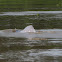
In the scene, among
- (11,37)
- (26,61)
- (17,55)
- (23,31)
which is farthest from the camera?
(23,31)

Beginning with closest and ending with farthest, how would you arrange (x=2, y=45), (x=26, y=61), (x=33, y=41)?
(x=26, y=61) → (x=2, y=45) → (x=33, y=41)

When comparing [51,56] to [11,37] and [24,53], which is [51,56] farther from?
[11,37]

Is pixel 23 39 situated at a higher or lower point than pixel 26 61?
lower

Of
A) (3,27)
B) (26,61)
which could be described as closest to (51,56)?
(26,61)

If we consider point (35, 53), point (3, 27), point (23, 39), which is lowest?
point (3, 27)

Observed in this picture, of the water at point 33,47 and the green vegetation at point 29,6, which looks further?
the green vegetation at point 29,6

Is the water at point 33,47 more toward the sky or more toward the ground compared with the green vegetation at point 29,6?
more toward the sky

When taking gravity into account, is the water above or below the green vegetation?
above

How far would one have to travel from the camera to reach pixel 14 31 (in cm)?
1115

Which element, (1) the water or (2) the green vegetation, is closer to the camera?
(1) the water

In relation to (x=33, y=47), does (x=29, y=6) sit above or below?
below

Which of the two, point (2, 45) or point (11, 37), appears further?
point (11, 37)

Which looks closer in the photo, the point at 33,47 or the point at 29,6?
the point at 33,47

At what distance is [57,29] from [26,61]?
4657 mm
